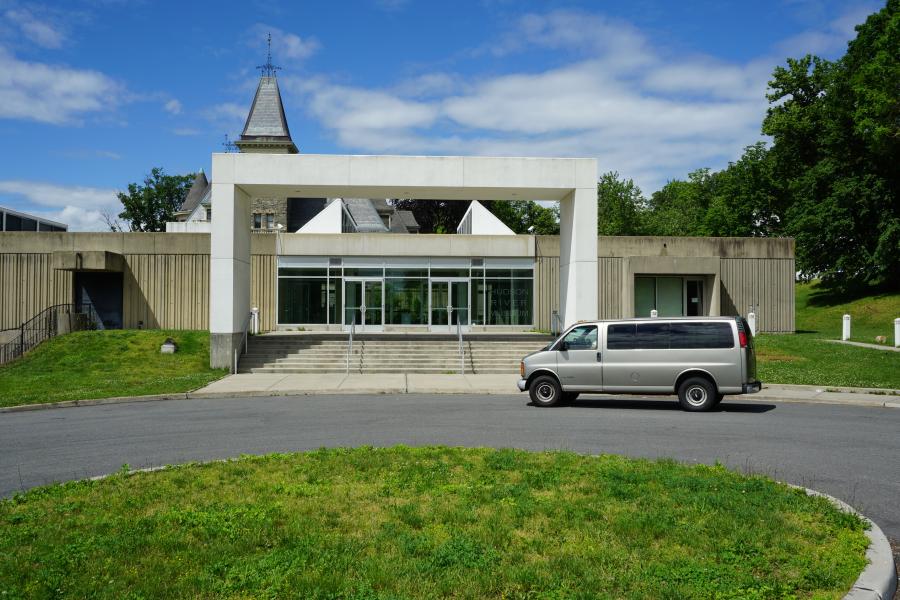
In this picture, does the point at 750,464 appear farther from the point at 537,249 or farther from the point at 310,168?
the point at 537,249

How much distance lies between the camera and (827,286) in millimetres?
55688

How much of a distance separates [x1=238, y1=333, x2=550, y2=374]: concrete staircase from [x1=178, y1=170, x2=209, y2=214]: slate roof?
198 ft

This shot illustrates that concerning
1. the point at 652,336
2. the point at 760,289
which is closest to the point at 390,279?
the point at 760,289

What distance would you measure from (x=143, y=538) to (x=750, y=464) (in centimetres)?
687

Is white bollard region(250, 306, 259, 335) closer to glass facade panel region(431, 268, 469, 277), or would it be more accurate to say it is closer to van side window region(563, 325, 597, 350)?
glass facade panel region(431, 268, 469, 277)

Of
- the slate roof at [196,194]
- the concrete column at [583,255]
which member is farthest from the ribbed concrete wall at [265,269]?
the slate roof at [196,194]

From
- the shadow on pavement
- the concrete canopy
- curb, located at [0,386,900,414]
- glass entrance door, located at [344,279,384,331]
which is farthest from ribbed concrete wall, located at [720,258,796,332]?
the shadow on pavement

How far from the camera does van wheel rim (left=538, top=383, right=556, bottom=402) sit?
1614 centimetres

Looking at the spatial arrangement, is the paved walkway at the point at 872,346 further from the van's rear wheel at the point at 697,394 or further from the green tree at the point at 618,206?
the green tree at the point at 618,206

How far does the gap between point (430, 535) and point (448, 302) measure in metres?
28.4

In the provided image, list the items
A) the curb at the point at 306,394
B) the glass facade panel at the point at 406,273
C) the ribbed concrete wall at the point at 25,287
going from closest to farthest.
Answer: the curb at the point at 306,394
the ribbed concrete wall at the point at 25,287
the glass facade panel at the point at 406,273

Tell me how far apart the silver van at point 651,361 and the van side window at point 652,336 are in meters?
0.02

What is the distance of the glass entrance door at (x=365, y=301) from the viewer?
33.8 metres

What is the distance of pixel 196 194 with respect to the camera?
276 feet
